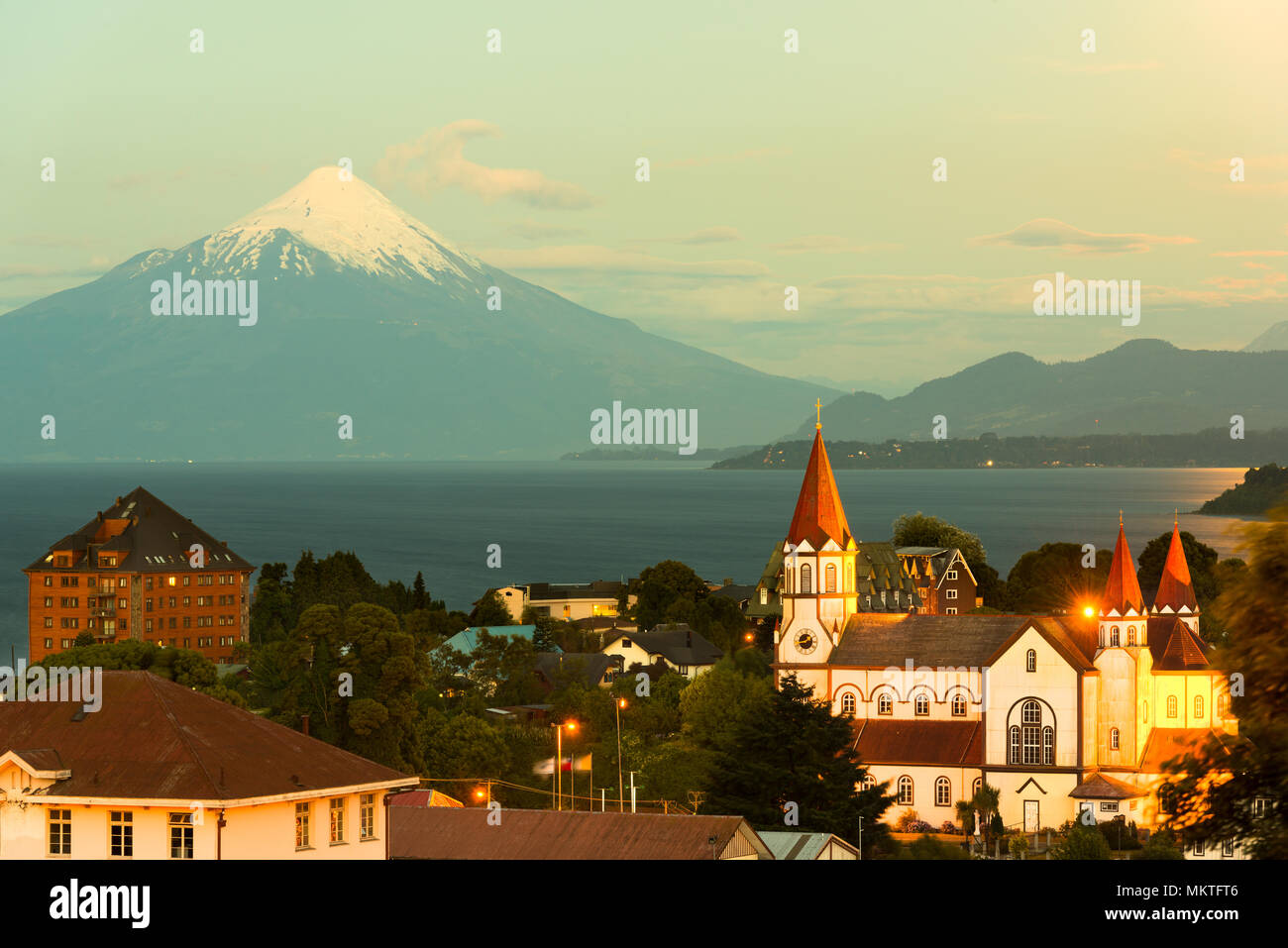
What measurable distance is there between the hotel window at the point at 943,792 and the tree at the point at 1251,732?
5599cm

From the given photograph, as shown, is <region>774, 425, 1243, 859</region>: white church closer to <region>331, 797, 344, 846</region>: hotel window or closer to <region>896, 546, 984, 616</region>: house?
<region>896, 546, 984, 616</region>: house

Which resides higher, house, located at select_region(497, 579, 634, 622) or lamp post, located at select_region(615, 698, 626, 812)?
house, located at select_region(497, 579, 634, 622)

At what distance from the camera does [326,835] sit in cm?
3059

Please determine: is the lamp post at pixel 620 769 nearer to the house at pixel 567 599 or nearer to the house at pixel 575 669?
the house at pixel 575 669

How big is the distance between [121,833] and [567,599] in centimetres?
12600

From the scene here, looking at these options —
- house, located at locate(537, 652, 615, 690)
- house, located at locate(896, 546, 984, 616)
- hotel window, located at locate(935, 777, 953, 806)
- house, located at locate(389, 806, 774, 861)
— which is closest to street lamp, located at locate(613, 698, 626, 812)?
house, located at locate(537, 652, 615, 690)

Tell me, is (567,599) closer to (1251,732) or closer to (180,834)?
(180,834)

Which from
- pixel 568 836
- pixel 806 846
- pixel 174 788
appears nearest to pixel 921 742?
pixel 806 846

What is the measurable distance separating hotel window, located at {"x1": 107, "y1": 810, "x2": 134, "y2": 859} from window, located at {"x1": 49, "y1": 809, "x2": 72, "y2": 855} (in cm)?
89

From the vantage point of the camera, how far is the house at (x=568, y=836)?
36.4 m

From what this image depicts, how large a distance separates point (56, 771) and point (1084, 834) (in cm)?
3029

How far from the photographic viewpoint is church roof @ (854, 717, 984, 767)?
232ft

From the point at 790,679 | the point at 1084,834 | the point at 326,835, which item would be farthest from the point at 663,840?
the point at 790,679
